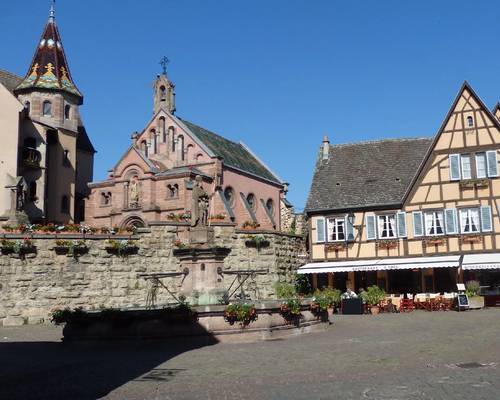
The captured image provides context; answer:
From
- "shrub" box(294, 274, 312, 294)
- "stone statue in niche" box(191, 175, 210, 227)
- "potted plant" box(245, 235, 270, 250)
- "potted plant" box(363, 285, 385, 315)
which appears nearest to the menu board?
"potted plant" box(363, 285, 385, 315)

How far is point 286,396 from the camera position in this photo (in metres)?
8.75

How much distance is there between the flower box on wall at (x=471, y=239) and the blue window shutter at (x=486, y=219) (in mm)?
462

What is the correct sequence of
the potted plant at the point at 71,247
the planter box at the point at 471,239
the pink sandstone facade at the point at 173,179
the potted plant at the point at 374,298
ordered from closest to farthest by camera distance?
A: the potted plant at the point at 71,247
the potted plant at the point at 374,298
the planter box at the point at 471,239
the pink sandstone facade at the point at 173,179

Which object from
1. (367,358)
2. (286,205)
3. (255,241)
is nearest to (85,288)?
(255,241)

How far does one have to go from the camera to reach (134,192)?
40.8m

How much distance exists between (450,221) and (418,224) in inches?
63.7

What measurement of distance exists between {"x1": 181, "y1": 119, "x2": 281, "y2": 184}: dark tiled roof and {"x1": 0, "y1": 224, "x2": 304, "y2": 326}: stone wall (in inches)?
569

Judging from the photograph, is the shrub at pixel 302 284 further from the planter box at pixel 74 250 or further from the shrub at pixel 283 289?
the planter box at pixel 74 250

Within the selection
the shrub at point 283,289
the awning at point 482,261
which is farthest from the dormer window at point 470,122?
the shrub at point 283,289

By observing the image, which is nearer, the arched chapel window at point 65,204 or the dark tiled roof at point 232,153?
the arched chapel window at point 65,204

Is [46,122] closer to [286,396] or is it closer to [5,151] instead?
[5,151]

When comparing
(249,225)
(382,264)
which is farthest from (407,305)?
(249,225)

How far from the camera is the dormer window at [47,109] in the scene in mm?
41812

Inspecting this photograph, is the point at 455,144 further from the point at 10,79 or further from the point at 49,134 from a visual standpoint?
the point at 10,79
